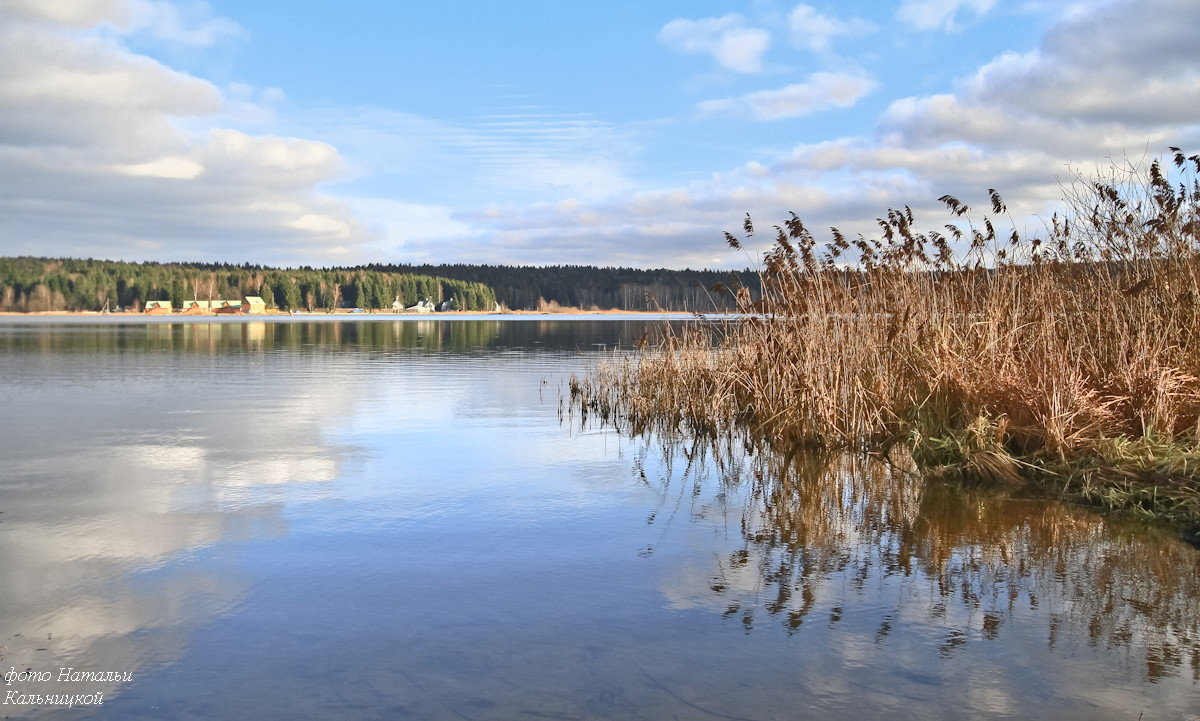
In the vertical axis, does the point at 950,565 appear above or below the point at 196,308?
below

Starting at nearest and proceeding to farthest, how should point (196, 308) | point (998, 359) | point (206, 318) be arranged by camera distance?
point (998, 359) → point (206, 318) → point (196, 308)

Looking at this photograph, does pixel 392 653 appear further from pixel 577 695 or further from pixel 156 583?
pixel 156 583

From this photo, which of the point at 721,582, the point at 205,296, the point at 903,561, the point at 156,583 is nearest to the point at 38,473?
the point at 156,583

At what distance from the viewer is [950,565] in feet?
17.5

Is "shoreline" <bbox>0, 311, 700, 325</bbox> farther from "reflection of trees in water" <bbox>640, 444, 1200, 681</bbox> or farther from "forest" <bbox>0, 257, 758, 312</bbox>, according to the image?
"reflection of trees in water" <bbox>640, 444, 1200, 681</bbox>

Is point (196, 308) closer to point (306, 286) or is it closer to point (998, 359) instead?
point (306, 286)

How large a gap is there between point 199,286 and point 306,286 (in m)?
17.1

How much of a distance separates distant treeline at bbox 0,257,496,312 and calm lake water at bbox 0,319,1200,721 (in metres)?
129

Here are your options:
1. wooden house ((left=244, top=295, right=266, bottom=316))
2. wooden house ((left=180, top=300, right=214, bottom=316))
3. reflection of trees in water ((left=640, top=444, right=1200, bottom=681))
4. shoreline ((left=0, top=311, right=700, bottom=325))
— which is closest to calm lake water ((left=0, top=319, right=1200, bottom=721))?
reflection of trees in water ((left=640, top=444, right=1200, bottom=681))

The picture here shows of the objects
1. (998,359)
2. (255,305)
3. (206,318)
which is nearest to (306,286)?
(255,305)

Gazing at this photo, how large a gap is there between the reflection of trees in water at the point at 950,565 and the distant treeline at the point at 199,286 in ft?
431

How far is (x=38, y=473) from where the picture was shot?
27.8 ft

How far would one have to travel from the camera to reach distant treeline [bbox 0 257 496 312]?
12262 centimetres

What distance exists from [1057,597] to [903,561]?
3.07 feet
